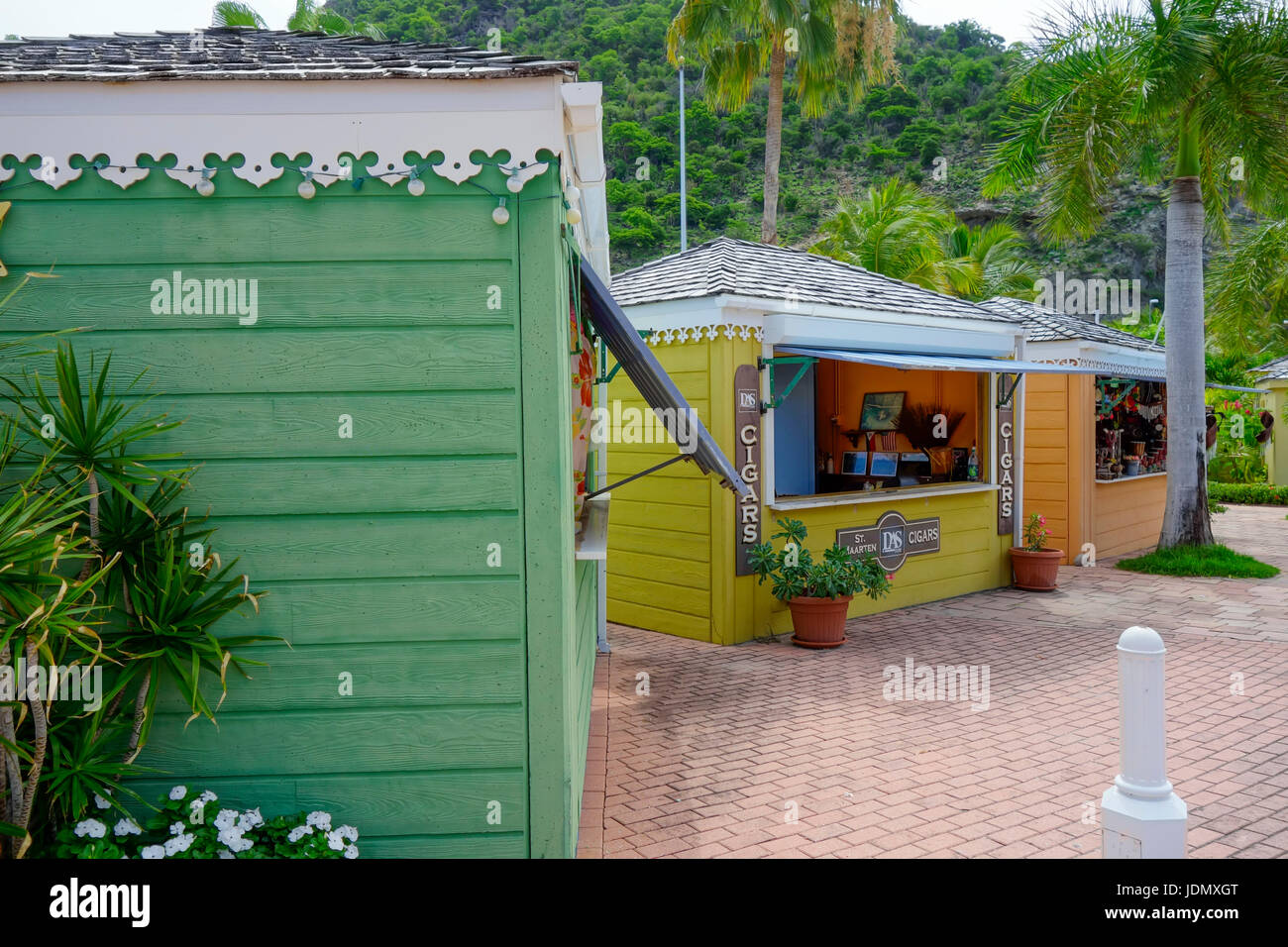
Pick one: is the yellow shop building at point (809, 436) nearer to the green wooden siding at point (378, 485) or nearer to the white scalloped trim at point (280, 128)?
the green wooden siding at point (378, 485)

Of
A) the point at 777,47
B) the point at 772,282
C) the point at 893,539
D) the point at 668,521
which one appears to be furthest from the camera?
the point at 777,47

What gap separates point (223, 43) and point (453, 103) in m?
2.06

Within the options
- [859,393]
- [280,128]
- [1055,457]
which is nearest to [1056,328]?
[1055,457]

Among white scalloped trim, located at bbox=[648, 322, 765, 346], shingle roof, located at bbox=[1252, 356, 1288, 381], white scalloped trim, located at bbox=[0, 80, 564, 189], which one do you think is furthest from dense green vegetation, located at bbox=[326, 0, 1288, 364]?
white scalloped trim, located at bbox=[0, 80, 564, 189]

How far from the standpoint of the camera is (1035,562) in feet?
35.9

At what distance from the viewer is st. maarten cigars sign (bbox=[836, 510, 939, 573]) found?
367 inches

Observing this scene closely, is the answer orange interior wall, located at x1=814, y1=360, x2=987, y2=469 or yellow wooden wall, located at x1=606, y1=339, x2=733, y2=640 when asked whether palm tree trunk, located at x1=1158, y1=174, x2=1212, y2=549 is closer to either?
orange interior wall, located at x1=814, y1=360, x2=987, y2=469

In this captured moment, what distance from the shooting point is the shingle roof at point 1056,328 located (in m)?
12.8

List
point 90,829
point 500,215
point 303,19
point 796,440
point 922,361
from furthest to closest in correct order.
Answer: point 303,19 → point 796,440 → point 922,361 → point 500,215 → point 90,829

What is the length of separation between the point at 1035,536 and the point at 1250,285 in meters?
9.49

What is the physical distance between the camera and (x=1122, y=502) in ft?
47.0

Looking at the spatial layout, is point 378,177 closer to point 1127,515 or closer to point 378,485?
point 378,485

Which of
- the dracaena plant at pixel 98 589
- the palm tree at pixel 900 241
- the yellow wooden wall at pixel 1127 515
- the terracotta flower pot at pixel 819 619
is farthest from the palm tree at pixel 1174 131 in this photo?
the dracaena plant at pixel 98 589

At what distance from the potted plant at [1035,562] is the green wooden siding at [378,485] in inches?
350
